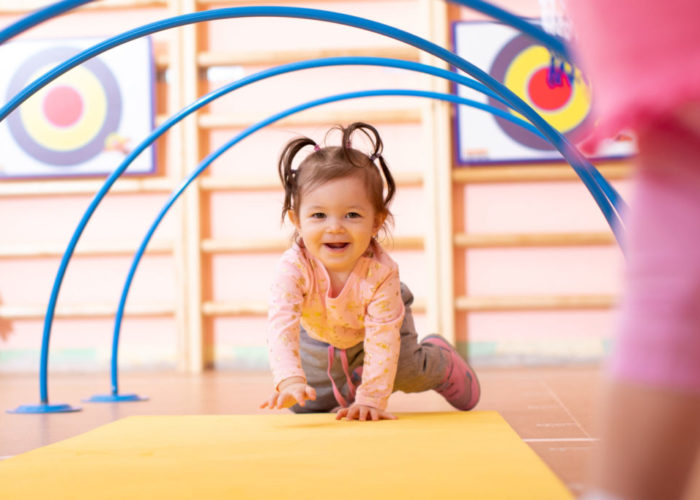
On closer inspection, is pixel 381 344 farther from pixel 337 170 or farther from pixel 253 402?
pixel 253 402

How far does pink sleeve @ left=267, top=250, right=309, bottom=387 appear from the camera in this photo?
148cm

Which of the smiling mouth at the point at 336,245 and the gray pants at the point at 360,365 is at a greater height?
the smiling mouth at the point at 336,245

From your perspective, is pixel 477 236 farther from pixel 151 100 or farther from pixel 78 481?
pixel 78 481

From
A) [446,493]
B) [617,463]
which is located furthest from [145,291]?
[617,463]

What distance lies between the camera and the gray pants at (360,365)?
67.2 inches

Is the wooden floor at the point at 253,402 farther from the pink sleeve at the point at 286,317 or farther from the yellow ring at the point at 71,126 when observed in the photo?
the yellow ring at the point at 71,126

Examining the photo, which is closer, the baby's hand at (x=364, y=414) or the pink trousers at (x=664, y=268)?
the pink trousers at (x=664, y=268)

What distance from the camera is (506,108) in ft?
11.6

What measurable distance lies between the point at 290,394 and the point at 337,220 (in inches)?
13.3

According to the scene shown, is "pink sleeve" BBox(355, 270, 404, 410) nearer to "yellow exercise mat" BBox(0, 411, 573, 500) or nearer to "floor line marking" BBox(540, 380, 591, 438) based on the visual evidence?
"yellow exercise mat" BBox(0, 411, 573, 500)

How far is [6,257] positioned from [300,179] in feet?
8.13

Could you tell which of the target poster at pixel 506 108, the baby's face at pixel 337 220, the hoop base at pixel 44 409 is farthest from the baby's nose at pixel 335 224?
the target poster at pixel 506 108

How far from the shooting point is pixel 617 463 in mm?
493

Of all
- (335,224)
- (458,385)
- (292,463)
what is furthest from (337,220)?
(292,463)
